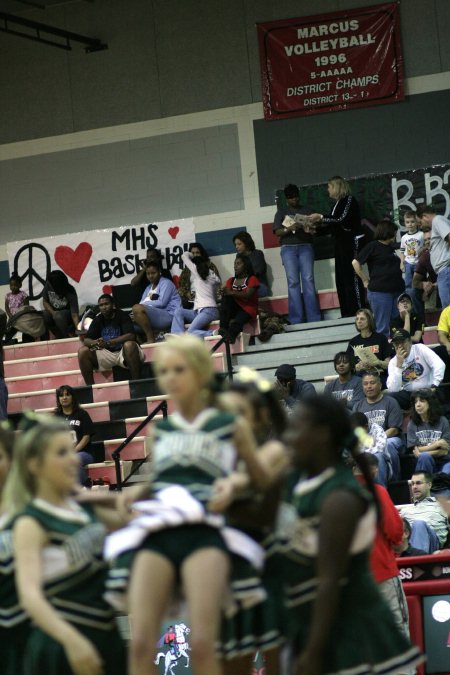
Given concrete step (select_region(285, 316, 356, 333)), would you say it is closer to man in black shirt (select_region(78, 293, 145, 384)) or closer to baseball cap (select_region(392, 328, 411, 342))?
man in black shirt (select_region(78, 293, 145, 384))

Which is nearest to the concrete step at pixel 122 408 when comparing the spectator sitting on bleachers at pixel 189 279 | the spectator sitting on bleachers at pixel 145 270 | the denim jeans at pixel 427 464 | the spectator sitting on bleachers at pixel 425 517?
the spectator sitting on bleachers at pixel 189 279

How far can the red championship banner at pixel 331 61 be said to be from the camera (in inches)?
645

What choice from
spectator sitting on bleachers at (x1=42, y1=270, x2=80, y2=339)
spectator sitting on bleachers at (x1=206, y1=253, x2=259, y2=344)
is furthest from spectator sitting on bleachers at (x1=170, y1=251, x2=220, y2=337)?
spectator sitting on bleachers at (x1=42, y1=270, x2=80, y2=339)

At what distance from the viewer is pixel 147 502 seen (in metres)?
4.12

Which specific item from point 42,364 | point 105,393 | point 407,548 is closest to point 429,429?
point 407,548

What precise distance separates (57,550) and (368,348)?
8713 mm

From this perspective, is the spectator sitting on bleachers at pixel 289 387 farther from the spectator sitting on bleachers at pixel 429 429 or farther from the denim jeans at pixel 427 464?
the denim jeans at pixel 427 464

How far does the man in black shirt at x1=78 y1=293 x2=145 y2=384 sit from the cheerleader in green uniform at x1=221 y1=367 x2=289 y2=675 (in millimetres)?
9411

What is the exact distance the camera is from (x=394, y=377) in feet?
39.7

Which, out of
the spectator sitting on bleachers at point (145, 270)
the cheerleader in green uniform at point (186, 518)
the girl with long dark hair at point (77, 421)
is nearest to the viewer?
the cheerleader in green uniform at point (186, 518)

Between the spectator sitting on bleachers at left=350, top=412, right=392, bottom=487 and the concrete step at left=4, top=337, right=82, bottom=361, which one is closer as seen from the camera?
the spectator sitting on bleachers at left=350, top=412, right=392, bottom=487

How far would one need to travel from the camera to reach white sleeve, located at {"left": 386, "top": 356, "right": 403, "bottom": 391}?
12.1 meters

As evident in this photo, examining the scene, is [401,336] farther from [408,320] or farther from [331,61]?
[331,61]

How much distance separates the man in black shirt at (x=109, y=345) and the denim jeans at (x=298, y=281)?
2.13 m
